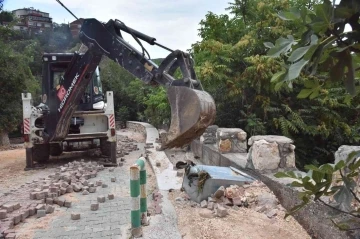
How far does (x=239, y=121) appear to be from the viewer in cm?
903

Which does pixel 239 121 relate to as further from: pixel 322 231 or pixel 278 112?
pixel 322 231

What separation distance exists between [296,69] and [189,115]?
8.09 feet

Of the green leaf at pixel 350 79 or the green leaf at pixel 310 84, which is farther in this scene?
the green leaf at pixel 310 84

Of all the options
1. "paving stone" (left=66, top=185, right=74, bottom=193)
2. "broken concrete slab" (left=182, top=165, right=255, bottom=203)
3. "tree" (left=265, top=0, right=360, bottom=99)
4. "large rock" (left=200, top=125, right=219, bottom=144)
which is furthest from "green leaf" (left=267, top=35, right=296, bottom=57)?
"large rock" (left=200, top=125, right=219, bottom=144)

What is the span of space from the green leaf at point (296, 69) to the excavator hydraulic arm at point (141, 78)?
7.64ft

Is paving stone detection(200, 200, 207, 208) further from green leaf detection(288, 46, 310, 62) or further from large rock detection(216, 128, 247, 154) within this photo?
green leaf detection(288, 46, 310, 62)

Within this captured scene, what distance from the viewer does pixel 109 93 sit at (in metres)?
8.95

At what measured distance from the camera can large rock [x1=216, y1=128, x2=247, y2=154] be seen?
22.0 ft

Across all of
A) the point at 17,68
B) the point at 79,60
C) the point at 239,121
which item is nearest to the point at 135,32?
the point at 79,60

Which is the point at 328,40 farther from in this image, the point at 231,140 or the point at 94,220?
the point at 231,140

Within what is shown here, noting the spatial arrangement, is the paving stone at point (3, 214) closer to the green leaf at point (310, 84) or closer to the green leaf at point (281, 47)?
the green leaf at point (310, 84)

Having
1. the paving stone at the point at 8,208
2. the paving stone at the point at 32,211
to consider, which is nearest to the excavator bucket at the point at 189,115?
the paving stone at the point at 32,211

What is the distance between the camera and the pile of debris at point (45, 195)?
4.56 m

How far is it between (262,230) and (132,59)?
305cm
